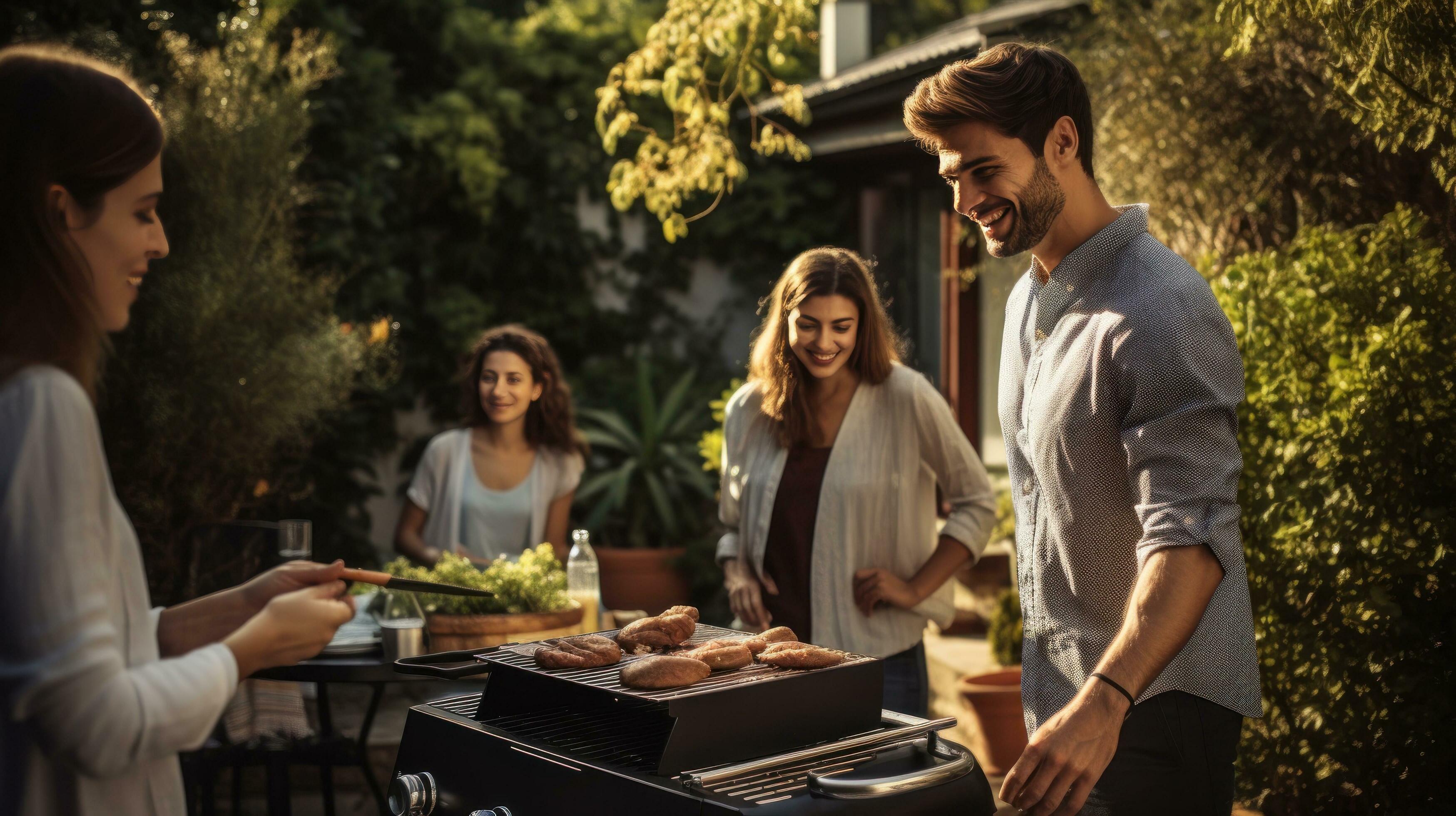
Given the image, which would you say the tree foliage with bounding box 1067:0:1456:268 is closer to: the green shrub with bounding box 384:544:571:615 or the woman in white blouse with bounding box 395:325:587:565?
the green shrub with bounding box 384:544:571:615

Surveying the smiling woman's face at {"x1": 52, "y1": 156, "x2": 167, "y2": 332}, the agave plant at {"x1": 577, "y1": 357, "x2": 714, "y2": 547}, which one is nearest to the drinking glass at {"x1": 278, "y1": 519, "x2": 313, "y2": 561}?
the smiling woman's face at {"x1": 52, "y1": 156, "x2": 167, "y2": 332}

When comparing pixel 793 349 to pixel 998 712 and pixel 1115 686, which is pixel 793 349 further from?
pixel 998 712

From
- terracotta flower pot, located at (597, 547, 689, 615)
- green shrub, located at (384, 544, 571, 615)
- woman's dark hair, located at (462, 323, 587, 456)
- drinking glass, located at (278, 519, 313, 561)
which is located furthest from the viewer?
terracotta flower pot, located at (597, 547, 689, 615)

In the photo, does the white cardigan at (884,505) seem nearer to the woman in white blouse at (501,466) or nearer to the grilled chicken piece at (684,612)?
the grilled chicken piece at (684,612)

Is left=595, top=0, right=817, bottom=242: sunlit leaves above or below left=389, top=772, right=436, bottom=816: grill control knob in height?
above

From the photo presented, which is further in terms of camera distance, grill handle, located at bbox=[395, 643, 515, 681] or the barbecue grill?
grill handle, located at bbox=[395, 643, 515, 681]

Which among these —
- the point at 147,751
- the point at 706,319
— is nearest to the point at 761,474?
the point at 147,751

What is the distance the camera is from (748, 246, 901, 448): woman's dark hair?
3.38 metres

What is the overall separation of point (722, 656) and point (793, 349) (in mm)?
1466

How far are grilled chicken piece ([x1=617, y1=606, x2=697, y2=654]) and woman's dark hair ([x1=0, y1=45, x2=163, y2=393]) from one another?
43.8 inches

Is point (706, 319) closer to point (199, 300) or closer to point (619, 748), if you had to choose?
point (199, 300)

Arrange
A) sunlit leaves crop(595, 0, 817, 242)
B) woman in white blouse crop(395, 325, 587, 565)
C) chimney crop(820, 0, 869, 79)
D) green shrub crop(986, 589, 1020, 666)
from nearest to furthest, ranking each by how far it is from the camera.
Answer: sunlit leaves crop(595, 0, 817, 242), woman in white blouse crop(395, 325, 587, 565), green shrub crop(986, 589, 1020, 666), chimney crop(820, 0, 869, 79)

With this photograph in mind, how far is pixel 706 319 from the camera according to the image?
9.03 m

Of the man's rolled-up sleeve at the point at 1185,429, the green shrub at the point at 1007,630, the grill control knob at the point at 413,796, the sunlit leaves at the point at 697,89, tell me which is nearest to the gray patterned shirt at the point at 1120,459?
the man's rolled-up sleeve at the point at 1185,429
